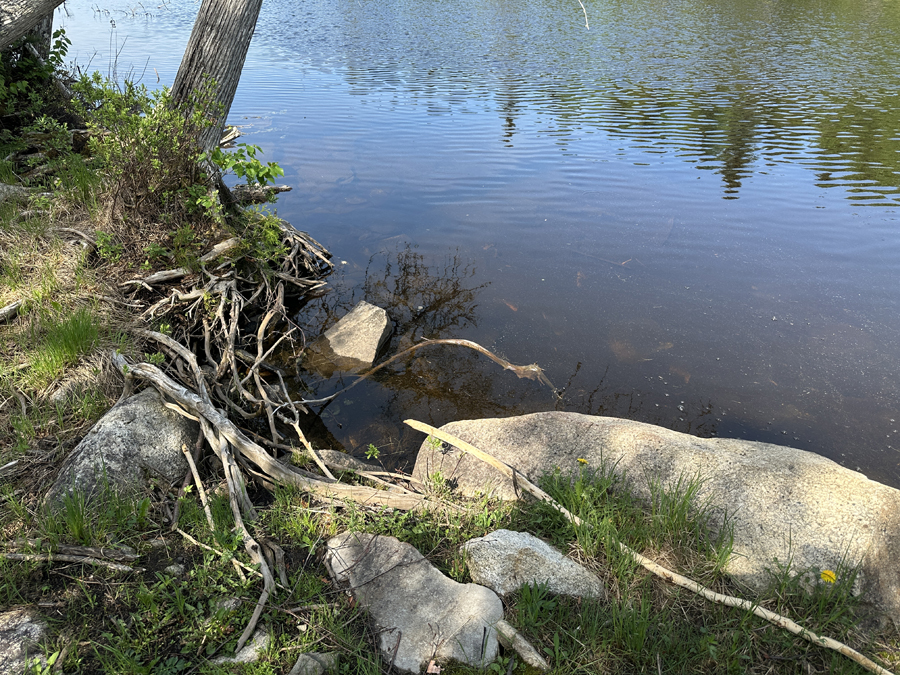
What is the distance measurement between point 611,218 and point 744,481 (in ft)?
20.4

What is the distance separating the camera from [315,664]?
8.46ft

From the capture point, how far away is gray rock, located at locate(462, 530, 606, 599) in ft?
9.65

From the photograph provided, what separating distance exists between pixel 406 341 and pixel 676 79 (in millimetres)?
14038

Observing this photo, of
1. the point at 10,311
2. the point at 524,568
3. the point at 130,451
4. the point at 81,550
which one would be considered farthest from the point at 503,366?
the point at 10,311

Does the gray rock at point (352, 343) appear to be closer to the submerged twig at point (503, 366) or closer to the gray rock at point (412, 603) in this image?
the submerged twig at point (503, 366)

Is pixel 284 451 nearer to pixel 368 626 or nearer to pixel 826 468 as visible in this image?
pixel 368 626

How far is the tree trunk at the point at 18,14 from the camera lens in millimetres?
4578

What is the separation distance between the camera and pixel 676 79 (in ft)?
53.1

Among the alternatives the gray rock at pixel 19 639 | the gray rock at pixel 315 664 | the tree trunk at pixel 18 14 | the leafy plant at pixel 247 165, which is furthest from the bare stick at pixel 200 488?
the tree trunk at pixel 18 14

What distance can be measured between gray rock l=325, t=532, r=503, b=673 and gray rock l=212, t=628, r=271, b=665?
46 cm

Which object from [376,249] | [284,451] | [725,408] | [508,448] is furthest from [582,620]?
[376,249]

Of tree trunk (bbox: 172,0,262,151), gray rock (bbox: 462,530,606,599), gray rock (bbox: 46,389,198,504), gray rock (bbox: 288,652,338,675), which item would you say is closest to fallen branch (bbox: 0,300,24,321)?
gray rock (bbox: 46,389,198,504)

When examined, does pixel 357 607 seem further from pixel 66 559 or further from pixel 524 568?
pixel 66 559

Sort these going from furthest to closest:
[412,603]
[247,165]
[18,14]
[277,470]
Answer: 1. [247,165]
2. [18,14]
3. [277,470]
4. [412,603]
